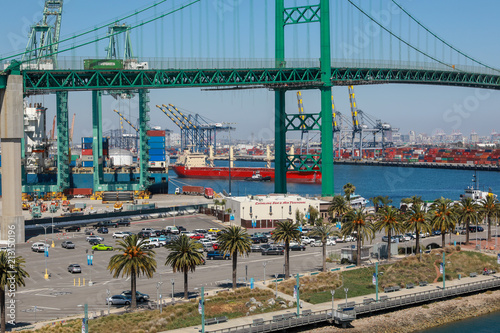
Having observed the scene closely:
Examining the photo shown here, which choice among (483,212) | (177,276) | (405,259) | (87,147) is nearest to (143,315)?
(177,276)

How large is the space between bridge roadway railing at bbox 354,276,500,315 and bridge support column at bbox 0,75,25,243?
29.5m

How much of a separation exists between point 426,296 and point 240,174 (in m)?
128

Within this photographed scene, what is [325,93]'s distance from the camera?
72812mm

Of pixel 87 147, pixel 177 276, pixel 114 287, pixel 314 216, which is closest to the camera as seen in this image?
pixel 114 287

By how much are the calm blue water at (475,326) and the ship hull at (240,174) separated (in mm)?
107630

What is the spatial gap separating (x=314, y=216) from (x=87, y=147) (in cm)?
5352

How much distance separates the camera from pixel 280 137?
2963 inches

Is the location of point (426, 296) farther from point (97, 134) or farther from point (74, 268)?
point (97, 134)

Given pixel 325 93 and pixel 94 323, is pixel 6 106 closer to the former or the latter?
pixel 94 323

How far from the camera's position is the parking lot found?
120ft

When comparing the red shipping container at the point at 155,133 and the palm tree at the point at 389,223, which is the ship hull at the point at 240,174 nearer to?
the red shipping container at the point at 155,133

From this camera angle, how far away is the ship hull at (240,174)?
5891 inches

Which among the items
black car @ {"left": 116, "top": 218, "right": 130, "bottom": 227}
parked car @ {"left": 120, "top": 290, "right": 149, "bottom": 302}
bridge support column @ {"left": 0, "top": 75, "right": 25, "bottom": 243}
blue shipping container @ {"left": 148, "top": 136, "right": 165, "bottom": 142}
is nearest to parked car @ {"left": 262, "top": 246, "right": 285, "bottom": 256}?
parked car @ {"left": 120, "top": 290, "right": 149, "bottom": 302}

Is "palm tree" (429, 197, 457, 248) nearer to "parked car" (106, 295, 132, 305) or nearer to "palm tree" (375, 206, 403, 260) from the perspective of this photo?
"palm tree" (375, 206, 403, 260)
